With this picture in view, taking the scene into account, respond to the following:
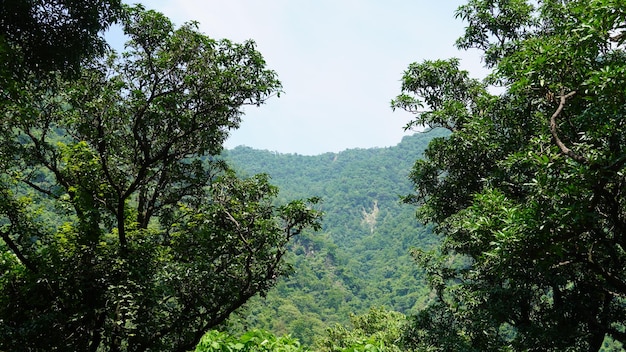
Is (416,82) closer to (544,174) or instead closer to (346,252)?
(544,174)

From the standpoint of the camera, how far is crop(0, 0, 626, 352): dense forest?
534cm

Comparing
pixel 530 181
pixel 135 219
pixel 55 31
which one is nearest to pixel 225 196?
pixel 135 219

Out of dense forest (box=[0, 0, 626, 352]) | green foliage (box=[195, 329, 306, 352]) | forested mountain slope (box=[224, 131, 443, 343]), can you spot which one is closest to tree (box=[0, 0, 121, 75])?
dense forest (box=[0, 0, 626, 352])

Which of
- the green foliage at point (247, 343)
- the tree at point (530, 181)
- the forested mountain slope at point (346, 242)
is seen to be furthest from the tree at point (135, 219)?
the forested mountain slope at point (346, 242)

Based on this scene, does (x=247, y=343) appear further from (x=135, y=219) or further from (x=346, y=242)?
(x=346, y=242)

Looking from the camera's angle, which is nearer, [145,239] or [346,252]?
[145,239]

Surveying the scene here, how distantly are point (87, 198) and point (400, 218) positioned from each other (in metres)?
106

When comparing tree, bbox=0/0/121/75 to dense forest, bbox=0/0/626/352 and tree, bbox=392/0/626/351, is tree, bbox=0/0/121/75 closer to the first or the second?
dense forest, bbox=0/0/626/352

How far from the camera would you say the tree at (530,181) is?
4.64m

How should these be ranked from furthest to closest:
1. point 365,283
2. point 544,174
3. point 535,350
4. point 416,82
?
1. point 365,283
2. point 416,82
3. point 535,350
4. point 544,174

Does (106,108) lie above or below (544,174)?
above

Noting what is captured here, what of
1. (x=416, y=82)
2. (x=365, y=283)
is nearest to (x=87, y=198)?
(x=416, y=82)

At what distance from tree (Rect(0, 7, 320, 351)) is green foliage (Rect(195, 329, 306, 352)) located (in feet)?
15.0

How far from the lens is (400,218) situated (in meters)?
110
